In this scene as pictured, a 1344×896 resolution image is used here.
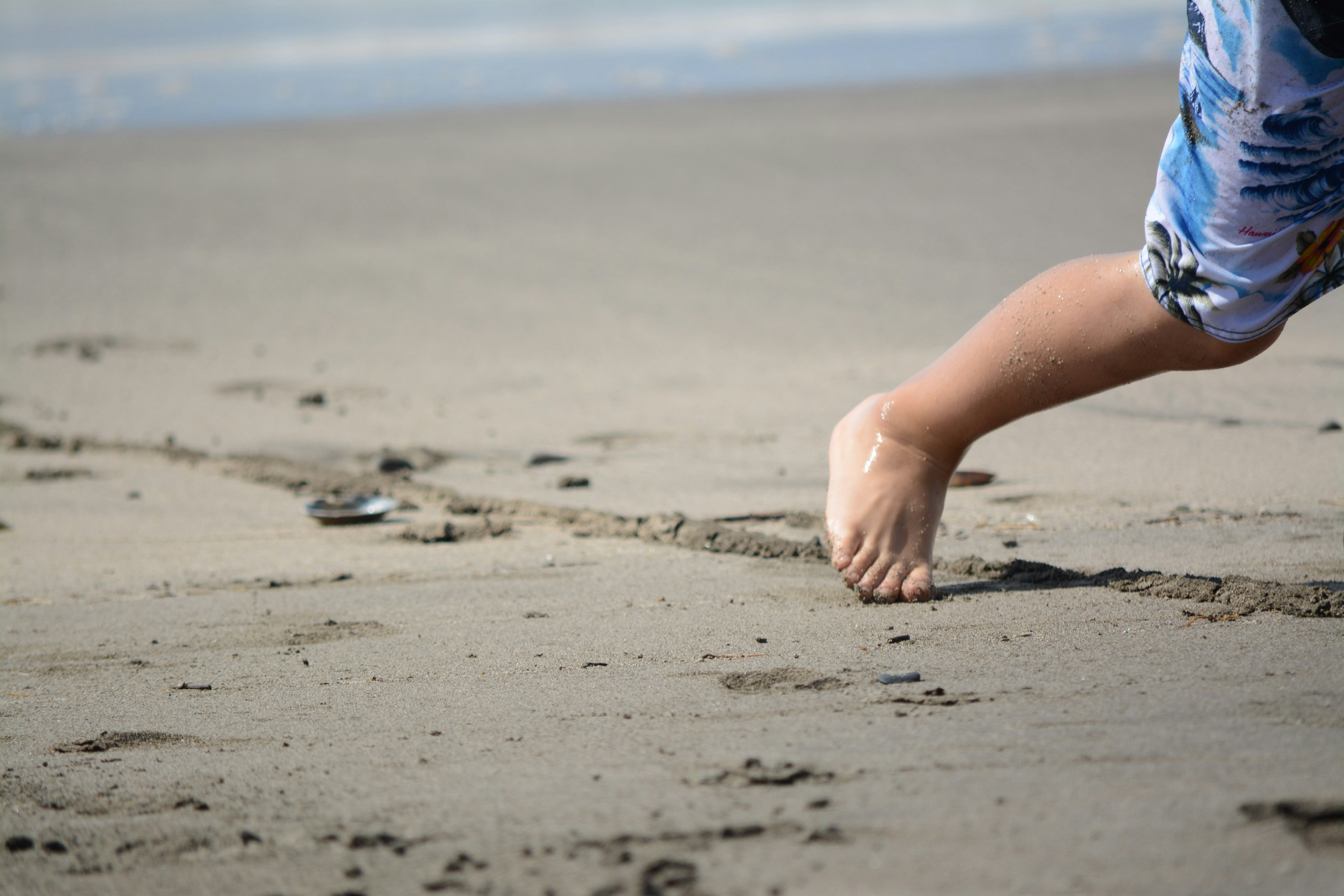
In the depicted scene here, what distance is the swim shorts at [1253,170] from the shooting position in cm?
167

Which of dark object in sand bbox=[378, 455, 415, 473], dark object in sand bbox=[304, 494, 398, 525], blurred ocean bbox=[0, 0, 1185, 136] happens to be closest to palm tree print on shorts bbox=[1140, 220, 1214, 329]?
dark object in sand bbox=[304, 494, 398, 525]

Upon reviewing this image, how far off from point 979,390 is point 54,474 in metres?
3.04

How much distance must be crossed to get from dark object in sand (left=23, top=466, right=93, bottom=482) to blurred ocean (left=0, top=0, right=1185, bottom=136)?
7.90 metres

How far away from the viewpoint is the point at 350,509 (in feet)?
11.0

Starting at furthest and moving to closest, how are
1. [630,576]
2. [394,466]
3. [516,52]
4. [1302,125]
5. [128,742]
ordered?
[516,52]
[394,466]
[630,576]
[128,742]
[1302,125]

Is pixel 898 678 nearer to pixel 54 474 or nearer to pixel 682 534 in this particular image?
pixel 682 534

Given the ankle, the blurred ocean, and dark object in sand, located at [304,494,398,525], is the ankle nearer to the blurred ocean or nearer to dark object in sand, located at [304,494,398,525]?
dark object in sand, located at [304,494,398,525]

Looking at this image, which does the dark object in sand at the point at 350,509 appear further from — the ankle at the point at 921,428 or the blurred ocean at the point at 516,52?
the blurred ocean at the point at 516,52

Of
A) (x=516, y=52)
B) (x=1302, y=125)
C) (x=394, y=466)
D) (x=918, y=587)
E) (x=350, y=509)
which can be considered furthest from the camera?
(x=516, y=52)

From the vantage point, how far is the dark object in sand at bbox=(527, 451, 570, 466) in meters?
3.84

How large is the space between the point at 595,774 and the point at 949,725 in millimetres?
478

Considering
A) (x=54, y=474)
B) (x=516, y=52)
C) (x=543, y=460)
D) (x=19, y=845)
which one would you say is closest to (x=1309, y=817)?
(x=19, y=845)

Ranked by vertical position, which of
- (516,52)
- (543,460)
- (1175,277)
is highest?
(516,52)

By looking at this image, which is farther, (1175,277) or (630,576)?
(630,576)
